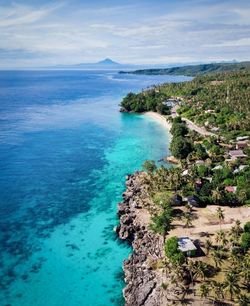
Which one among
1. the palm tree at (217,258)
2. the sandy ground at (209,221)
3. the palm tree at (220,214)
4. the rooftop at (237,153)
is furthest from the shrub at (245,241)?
the rooftop at (237,153)

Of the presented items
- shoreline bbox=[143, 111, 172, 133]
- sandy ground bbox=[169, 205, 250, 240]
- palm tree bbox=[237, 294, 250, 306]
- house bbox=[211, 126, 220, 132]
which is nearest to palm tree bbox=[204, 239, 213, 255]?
sandy ground bbox=[169, 205, 250, 240]

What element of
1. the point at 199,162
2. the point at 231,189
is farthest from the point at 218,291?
the point at 199,162

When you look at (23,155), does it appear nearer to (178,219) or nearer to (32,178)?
(32,178)

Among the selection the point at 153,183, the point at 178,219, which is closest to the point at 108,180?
the point at 153,183

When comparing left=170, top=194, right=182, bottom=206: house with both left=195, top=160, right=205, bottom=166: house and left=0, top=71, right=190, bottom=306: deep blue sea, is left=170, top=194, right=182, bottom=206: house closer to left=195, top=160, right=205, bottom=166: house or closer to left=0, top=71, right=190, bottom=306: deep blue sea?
left=0, top=71, right=190, bottom=306: deep blue sea

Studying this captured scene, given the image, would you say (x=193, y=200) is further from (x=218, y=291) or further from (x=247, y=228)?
(x=218, y=291)

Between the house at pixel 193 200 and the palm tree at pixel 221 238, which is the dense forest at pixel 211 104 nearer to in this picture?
the house at pixel 193 200

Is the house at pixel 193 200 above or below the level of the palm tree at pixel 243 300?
above
